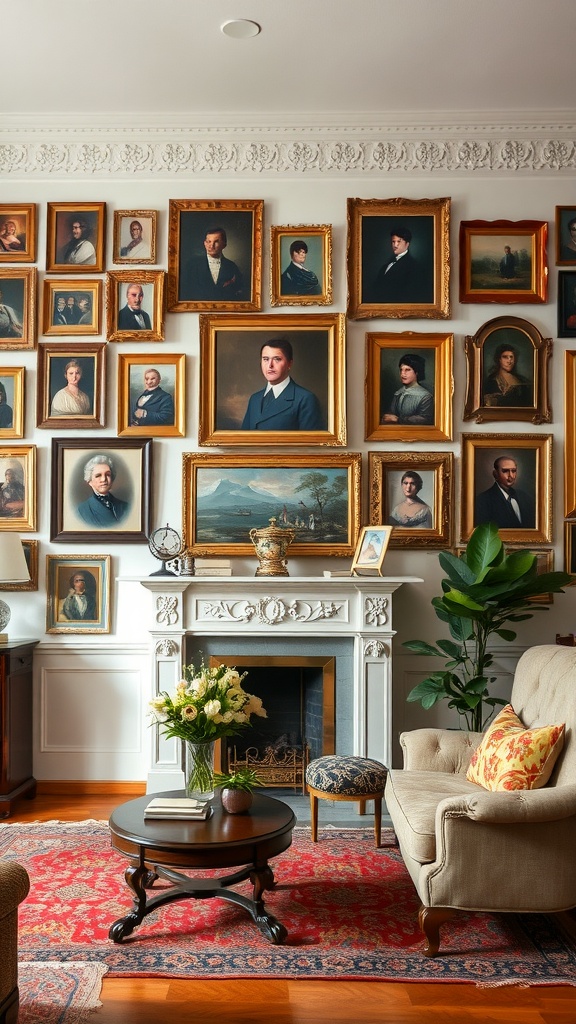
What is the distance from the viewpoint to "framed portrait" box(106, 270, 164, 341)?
229 inches

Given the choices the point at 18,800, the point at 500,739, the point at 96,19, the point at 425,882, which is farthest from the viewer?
the point at 18,800

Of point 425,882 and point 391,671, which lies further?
point 391,671

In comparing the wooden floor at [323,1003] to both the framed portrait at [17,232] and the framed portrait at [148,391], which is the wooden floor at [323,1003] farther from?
the framed portrait at [17,232]

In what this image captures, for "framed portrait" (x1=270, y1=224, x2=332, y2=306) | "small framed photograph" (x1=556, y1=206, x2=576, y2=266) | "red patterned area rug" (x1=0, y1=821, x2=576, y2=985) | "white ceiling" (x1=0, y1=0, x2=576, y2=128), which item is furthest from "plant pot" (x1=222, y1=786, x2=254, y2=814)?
"small framed photograph" (x1=556, y1=206, x2=576, y2=266)

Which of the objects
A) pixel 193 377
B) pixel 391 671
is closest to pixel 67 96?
pixel 193 377

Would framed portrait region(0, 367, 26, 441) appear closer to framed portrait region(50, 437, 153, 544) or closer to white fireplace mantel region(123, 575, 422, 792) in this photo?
framed portrait region(50, 437, 153, 544)

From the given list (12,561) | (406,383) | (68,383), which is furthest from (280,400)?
(12,561)

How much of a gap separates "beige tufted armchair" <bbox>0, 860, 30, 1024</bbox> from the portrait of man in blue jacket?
3553 millimetres

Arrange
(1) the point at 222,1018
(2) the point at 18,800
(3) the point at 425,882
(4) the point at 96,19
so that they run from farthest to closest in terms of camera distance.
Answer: (2) the point at 18,800
(4) the point at 96,19
(3) the point at 425,882
(1) the point at 222,1018

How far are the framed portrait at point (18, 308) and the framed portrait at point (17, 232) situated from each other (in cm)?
8

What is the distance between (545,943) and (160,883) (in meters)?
1.77

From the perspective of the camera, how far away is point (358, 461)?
18.8ft

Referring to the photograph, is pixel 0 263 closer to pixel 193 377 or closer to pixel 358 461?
pixel 193 377

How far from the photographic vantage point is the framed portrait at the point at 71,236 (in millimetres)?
5879
